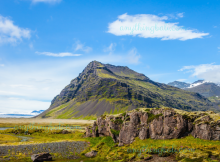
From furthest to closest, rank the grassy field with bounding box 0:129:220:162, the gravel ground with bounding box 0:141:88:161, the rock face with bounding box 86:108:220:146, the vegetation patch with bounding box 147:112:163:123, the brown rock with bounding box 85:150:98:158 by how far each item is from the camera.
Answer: the vegetation patch with bounding box 147:112:163:123 < the gravel ground with bounding box 0:141:88:161 < the brown rock with bounding box 85:150:98:158 < the rock face with bounding box 86:108:220:146 < the grassy field with bounding box 0:129:220:162

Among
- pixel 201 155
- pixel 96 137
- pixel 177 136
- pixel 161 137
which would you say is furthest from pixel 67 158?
pixel 201 155

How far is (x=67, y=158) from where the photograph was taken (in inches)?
2464

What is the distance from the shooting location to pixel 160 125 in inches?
2472

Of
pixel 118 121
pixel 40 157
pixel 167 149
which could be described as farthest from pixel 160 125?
pixel 40 157

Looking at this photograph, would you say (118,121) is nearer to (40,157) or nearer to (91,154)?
(91,154)

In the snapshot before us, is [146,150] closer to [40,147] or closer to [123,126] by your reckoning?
[123,126]

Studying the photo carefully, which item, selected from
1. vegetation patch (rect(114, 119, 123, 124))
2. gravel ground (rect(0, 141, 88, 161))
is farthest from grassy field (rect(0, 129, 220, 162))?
vegetation patch (rect(114, 119, 123, 124))

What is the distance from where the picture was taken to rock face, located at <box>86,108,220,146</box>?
55734 mm

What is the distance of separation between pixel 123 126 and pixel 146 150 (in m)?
17.1

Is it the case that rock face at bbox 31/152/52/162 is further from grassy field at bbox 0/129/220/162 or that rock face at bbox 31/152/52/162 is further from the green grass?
the green grass

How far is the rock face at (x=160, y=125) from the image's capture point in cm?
5573

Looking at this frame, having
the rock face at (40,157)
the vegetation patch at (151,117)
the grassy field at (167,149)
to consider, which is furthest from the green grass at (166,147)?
the vegetation patch at (151,117)

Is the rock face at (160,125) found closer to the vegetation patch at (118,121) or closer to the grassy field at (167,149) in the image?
the vegetation patch at (118,121)

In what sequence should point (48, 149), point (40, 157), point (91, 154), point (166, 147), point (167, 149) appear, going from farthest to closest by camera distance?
point (48, 149) < point (91, 154) < point (40, 157) < point (166, 147) < point (167, 149)
